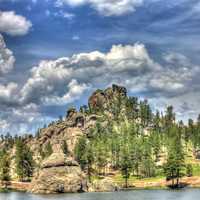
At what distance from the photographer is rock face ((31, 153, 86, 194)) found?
148m

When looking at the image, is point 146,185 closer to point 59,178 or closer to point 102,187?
point 102,187

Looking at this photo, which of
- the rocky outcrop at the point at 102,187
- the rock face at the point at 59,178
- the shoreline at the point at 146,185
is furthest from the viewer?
the shoreline at the point at 146,185

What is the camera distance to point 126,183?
168125mm

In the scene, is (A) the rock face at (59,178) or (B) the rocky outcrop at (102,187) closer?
(A) the rock face at (59,178)

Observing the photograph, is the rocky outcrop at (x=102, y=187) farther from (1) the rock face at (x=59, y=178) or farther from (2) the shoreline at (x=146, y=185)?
(2) the shoreline at (x=146, y=185)

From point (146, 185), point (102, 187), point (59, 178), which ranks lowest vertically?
point (146, 185)

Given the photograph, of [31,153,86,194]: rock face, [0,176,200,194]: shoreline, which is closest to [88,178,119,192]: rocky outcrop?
[31,153,86,194]: rock face

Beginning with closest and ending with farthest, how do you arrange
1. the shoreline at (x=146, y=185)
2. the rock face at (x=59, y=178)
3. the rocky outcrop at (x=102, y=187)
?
the rock face at (x=59, y=178)
the rocky outcrop at (x=102, y=187)
the shoreline at (x=146, y=185)

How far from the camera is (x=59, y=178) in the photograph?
150 metres

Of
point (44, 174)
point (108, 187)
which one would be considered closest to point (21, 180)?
point (44, 174)

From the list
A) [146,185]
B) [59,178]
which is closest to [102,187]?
[59,178]

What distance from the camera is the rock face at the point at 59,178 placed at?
485ft

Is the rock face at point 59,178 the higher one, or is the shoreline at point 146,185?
the rock face at point 59,178

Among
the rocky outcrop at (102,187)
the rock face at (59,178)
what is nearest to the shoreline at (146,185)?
the rock face at (59,178)
